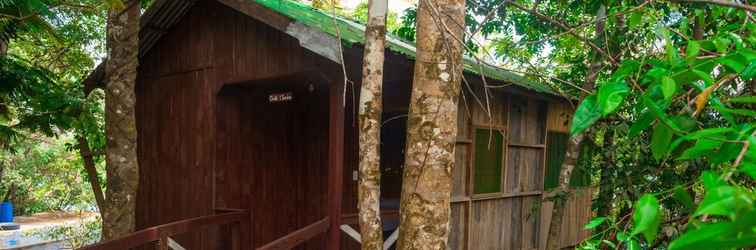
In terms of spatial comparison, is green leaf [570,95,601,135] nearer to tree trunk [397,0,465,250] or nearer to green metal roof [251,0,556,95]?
tree trunk [397,0,465,250]

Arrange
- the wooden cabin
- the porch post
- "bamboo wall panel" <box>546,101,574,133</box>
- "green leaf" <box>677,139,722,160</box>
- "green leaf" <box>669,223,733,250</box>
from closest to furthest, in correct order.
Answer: "green leaf" <box>669,223,733,250</box>
"green leaf" <box>677,139,722,160</box>
the porch post
the wooden cabin
"bamboo wall panel" <box>546,101,574,133</box>

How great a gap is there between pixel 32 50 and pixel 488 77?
29.9ft

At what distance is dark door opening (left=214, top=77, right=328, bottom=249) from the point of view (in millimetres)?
5922

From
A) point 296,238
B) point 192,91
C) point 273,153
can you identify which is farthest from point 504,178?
point 192,91

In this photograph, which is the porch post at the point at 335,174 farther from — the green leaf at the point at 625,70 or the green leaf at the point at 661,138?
the green leaf at the point at 661,138

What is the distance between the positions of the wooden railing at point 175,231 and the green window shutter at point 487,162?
285 cm

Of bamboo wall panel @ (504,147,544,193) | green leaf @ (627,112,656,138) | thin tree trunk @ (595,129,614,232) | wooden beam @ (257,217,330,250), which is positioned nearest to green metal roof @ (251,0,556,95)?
bamboo wall panel @ (504,147,544,193)

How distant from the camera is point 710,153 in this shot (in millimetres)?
920

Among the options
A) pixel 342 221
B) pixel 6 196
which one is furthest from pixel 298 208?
pixel 6 196

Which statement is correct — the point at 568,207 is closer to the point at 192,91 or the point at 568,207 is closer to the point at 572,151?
the point at 572,151

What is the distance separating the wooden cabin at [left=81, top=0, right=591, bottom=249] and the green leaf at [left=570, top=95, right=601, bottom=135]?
3684 mm

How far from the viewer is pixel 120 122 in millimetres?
4703

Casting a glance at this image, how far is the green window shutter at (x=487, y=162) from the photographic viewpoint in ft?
19.4

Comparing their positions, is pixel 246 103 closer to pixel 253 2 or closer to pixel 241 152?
pixel 241 152
